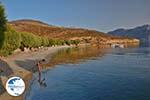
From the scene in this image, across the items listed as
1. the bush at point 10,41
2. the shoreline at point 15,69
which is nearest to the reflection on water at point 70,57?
the shoreline at point 15,69

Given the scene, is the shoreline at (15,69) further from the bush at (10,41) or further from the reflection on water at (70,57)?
the reflection on water at (70,57)

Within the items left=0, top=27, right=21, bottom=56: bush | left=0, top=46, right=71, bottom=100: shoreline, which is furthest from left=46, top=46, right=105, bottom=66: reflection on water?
left=0, top=27, right=21, bottom=56: bush

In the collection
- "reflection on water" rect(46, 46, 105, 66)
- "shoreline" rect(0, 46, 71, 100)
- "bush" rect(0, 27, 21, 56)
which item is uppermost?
"bush" rect(0, 27, 21, 56)

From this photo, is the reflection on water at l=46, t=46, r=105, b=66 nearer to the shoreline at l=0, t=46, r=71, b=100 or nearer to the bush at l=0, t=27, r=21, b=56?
the shoreline at l=0, t=46, r=71, b=100

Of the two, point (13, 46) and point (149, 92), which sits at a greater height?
point (13, 46)

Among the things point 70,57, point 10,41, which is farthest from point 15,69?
point 70,57

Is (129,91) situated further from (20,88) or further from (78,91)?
(20,88)

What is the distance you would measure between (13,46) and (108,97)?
4261cm

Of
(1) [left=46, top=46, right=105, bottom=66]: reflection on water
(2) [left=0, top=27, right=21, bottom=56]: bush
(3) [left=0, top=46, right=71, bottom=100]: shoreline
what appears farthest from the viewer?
(1) [left=46, top=46, right=105, bottom=66]: reflection on water

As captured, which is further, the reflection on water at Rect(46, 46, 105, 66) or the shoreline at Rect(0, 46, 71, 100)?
the reflection on water at Rect(46, 46, 105, 66)

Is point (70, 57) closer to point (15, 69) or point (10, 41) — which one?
point (10, 41)

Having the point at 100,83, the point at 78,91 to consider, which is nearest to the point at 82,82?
the point at 100,83

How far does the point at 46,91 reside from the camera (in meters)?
30.2

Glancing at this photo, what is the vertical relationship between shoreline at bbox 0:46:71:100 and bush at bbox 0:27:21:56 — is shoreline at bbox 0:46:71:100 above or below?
below
